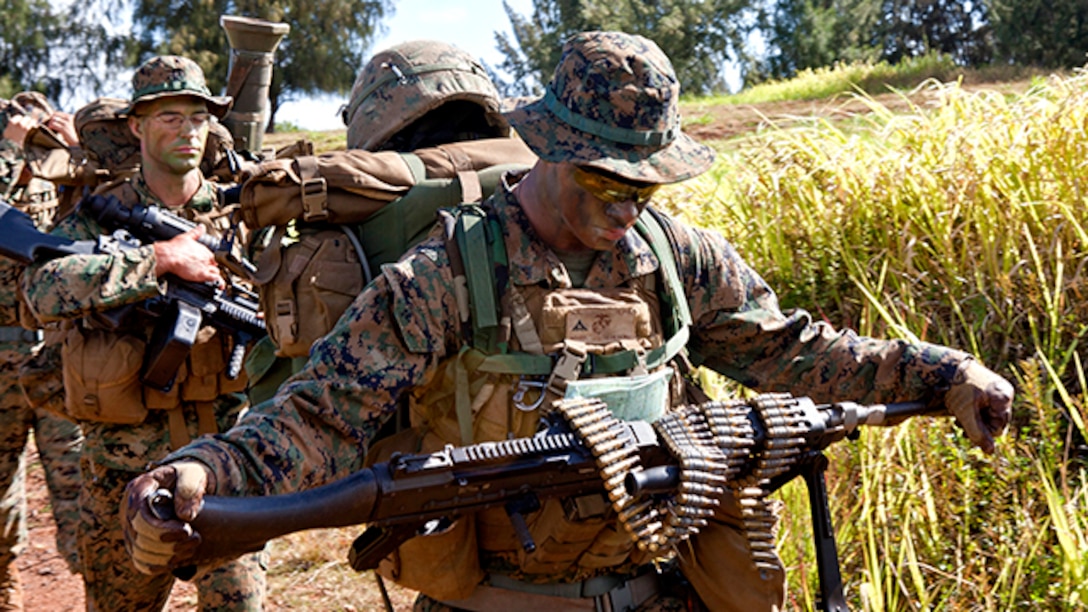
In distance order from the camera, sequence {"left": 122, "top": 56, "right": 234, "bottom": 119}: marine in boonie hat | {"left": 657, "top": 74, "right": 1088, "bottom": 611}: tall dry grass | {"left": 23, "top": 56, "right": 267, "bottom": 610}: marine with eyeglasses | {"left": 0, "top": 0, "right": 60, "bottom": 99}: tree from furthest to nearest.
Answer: {"left": 0, "top": 0, "right": 60, "bottom": 99}: tree, {"left": 122, "top": 56, "right": 234, "bottom": 119}: marine in boonie hat, {"left": 23, "top": 56, "right": 267, "bottom": 610}: marine with eyeglasses, {"left": 657, "top": 74, "right": 1088, "bottom": 611}: tall dry grass

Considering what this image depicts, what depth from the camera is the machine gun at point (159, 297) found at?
4336 millimetres

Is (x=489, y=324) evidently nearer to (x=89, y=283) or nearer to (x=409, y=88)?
(x=409, y=88)

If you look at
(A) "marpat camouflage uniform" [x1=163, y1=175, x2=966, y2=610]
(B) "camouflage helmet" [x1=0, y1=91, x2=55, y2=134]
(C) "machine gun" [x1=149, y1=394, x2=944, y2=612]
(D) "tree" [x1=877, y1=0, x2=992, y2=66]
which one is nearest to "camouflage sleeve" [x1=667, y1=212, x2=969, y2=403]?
(A) "marpat camouflage uniform" [x1=163, y1=175, x2=966, y2=610]

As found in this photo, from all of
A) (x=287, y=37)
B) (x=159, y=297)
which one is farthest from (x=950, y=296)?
(x=287, y=37)

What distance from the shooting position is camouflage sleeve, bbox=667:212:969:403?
297 centimetres

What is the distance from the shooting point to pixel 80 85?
3194cm

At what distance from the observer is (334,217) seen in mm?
3096

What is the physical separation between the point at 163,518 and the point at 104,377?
2541mm

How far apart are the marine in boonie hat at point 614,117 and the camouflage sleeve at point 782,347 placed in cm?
32

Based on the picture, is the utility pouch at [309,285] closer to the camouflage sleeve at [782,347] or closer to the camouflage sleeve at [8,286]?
the camouflage sleeve at [782,347]

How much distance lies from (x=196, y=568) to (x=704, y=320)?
4.69ft

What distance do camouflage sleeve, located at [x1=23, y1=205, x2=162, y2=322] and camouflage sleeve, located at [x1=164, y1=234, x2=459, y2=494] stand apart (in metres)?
1.92

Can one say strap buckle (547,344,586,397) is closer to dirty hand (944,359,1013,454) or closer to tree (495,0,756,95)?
dirty hand (944,359,1013,454)

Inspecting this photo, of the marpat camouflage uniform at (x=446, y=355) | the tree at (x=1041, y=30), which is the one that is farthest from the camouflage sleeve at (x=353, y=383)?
the tree at (x=1041, y=30)
